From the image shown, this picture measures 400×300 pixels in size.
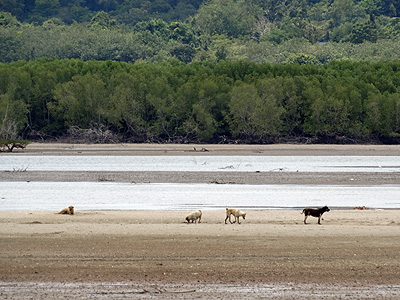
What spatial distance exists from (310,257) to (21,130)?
198ft

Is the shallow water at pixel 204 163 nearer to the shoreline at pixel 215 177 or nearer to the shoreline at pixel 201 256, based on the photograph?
the shoreline at pixel 215 177

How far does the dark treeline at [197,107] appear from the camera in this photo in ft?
223

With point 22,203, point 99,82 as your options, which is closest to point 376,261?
point 22,203

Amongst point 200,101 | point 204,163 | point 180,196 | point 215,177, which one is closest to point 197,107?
point 200,101

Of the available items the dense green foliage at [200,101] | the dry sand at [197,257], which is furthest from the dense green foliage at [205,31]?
the dry sand at [197,257]

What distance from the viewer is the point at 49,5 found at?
170 m

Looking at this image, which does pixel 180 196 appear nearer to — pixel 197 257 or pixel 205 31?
pixel 197 257

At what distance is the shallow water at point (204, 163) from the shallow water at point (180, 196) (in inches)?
344

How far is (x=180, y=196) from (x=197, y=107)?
41527 millimetres

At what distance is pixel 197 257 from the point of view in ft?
45.3

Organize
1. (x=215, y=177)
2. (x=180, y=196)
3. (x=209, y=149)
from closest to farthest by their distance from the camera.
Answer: (x=180, y=196), (x=215, y=177), (x=209, y=149)

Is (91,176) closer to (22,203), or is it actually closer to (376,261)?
(22,203)

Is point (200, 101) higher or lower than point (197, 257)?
higher

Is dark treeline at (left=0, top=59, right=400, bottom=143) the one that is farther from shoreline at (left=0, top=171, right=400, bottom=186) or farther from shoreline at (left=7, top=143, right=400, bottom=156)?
shoreline at (left=0, top=171, right=400, bottom=186)
